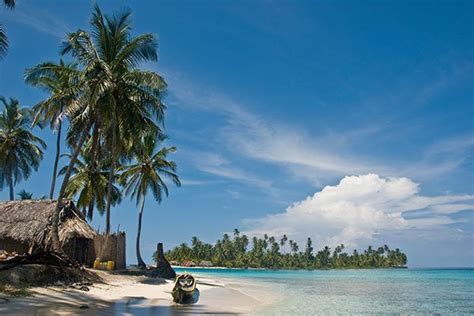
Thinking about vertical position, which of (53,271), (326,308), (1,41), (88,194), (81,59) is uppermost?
(81,59)

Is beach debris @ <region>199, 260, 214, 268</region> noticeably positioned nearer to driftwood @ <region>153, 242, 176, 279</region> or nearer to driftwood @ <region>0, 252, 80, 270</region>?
driftwood @ <region>153, 242, 176, 279</region>

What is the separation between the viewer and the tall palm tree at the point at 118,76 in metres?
17.7

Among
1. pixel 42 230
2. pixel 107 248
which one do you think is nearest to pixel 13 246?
pixel 42 230

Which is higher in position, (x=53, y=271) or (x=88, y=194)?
(x=88, y=194)

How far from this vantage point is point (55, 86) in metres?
23.8

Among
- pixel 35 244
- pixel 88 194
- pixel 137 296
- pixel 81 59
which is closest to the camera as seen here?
pixel 137 296

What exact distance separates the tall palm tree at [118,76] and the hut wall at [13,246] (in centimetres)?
680

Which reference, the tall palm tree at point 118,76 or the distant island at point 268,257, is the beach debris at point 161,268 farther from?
the distant island at point 268,257

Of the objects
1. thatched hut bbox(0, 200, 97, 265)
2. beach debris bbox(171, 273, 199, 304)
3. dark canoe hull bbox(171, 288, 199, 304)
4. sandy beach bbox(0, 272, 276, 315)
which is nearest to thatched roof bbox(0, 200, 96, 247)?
thatched hut bbox(0, 200, 97, 265)

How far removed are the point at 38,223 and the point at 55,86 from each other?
8.36 metres

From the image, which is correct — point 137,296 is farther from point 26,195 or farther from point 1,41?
point 26,195

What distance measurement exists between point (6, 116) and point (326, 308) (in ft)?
84.6

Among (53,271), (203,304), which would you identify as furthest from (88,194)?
(203,304)

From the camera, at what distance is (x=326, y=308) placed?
627 inches
